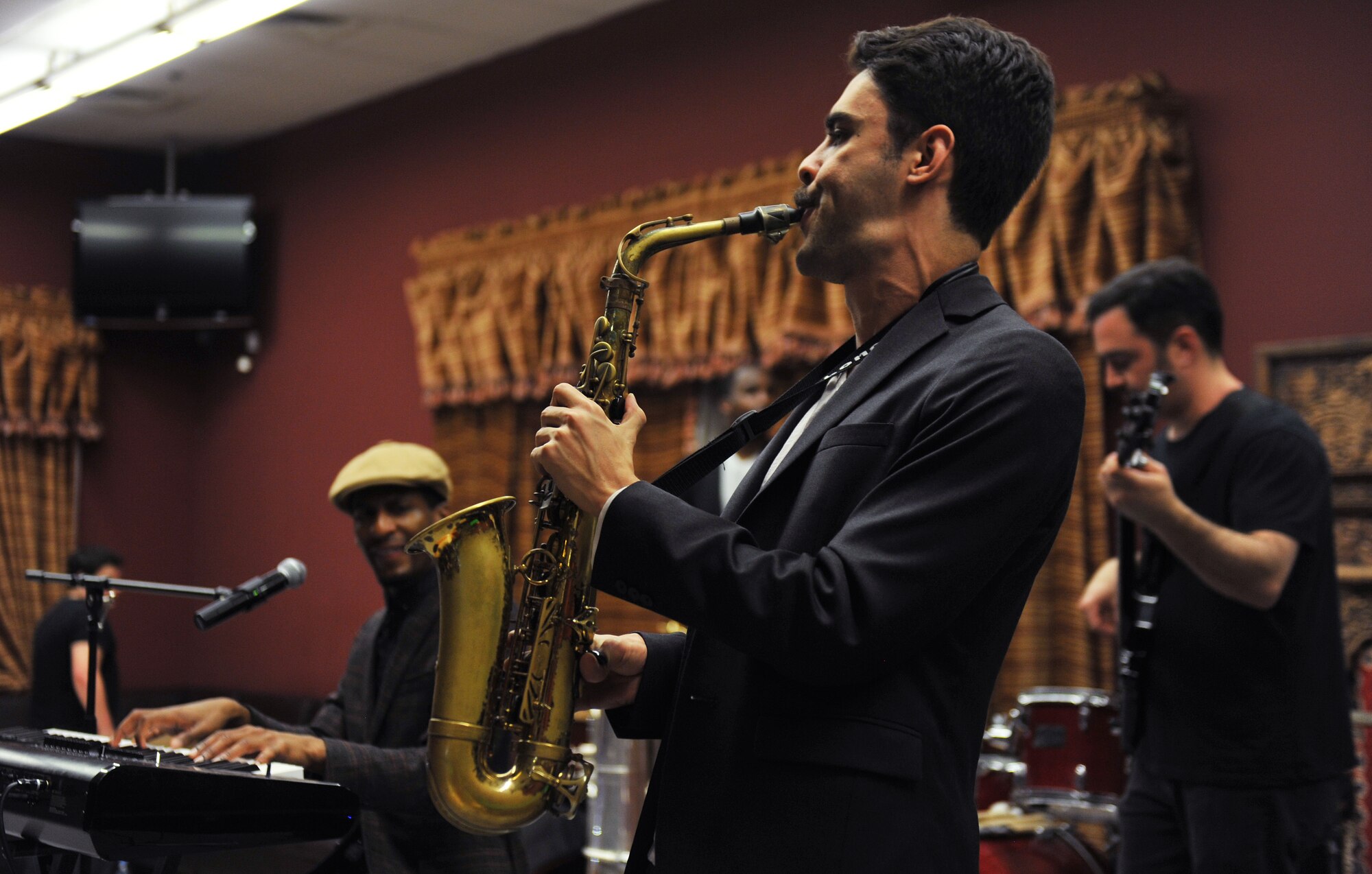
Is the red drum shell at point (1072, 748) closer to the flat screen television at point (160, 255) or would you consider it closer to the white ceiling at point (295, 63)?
the white ceiling at point (295, 63)

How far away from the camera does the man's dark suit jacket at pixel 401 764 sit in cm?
257

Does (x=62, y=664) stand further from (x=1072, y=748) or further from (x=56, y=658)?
(x=1072, y=748)

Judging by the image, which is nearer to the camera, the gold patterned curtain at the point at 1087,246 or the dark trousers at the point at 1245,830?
the dark trousers at the point at 1245,830

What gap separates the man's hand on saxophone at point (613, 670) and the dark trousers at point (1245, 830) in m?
1.46

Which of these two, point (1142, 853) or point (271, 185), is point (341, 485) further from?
point (271, 185)

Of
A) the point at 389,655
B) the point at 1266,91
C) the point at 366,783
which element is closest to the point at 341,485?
the point at 389,655

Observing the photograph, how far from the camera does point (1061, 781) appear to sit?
3.59 m

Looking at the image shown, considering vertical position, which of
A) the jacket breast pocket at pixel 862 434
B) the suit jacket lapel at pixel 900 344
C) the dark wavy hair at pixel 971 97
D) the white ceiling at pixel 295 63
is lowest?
the jacket breast pocket at pixel 862 434

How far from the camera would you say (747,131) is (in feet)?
17.8

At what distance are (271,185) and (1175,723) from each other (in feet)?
20.8

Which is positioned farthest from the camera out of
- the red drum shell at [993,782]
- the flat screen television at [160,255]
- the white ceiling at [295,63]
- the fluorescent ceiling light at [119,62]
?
the flat screen television at [160,255]

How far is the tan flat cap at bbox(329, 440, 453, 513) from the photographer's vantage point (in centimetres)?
314

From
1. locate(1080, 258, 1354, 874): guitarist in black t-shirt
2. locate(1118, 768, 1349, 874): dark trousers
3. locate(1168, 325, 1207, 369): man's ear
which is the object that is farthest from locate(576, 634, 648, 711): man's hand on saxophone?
locate(1168, 325, 1207, 369): man's ear

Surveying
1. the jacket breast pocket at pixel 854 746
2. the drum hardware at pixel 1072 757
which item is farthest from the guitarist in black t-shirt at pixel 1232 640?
the jacket breast pocket at pixel 854 746
